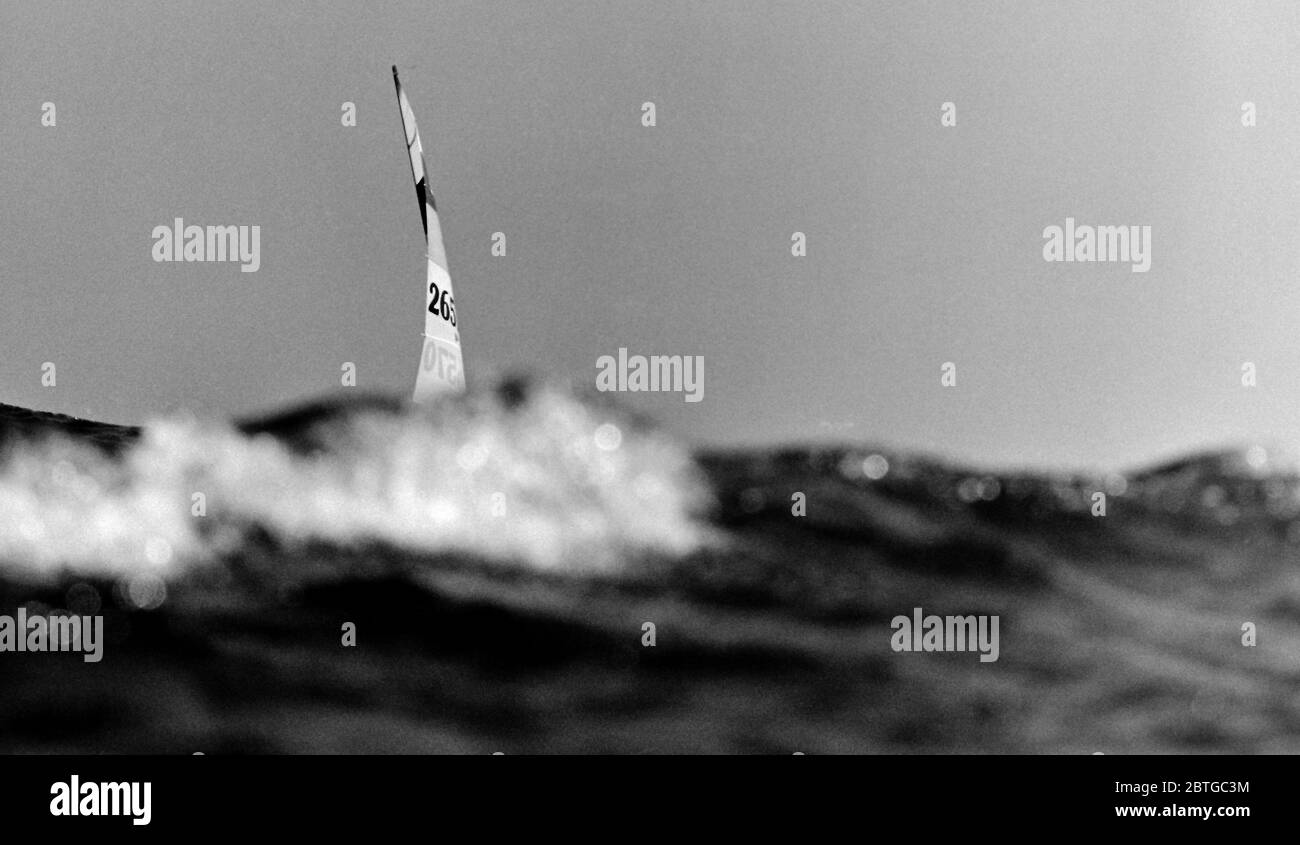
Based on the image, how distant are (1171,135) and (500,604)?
4306mm

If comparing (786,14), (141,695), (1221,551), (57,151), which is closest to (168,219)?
(57,151)

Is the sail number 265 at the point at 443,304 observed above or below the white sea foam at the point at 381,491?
above

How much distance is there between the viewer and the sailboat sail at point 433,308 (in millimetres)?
6332

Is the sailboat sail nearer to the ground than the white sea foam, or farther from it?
farther from it

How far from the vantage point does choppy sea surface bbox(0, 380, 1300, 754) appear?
625 cm

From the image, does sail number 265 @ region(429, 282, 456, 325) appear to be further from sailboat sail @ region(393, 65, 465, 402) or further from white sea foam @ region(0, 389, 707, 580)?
white sea foam @ region(0, 389, 707, 580)

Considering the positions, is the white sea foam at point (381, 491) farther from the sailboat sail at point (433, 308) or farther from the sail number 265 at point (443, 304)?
the sail number 265 at point (443, 304)

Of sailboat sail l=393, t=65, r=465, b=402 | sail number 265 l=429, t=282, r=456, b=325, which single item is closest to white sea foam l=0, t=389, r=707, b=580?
sailboat sail l=393, t=65, r=465, b=402

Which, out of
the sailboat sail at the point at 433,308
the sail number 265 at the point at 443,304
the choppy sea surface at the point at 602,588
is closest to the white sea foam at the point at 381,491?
the choppy sea surface at the point at 602,588

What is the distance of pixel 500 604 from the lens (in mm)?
6398

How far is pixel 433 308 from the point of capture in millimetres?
6344

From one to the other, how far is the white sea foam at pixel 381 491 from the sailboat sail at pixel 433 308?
6.9 inches

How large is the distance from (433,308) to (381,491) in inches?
39.6
